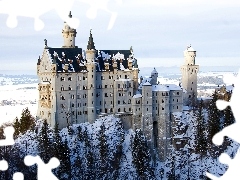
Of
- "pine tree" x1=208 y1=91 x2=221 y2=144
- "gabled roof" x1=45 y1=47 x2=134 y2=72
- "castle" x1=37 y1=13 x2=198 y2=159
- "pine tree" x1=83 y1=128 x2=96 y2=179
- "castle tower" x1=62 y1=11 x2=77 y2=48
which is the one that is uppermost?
"castle tower" x1=62 y1=11 x2=77 y2=48

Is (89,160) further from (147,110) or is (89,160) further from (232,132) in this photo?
(232,132)

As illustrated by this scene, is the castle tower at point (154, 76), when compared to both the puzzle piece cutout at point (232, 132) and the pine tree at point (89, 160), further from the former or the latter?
the puzzle piece cutout at point (232, 132)

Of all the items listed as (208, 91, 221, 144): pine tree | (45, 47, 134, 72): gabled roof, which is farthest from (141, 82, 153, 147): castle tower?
(208, 91, 221, 144): pine tree

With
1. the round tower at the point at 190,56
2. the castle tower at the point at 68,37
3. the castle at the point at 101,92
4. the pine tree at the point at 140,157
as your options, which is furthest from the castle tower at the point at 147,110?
the castle tower at the point at 68,37

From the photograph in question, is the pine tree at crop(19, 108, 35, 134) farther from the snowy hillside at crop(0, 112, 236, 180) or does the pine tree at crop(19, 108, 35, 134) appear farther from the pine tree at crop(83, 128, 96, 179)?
the pine tree at crop(83, 128, 96, 179)

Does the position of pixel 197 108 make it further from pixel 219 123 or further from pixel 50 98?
pixel 50 98

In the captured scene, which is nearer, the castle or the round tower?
the castle

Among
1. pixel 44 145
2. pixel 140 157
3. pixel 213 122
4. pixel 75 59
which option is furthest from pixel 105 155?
pixel 213 122

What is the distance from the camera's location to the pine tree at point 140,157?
3894 centimetres

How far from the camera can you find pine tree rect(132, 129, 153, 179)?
38.9m

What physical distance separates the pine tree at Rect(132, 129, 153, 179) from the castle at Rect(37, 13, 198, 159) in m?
1.86

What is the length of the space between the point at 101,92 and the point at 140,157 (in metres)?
7.38

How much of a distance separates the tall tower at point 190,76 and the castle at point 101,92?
348 centimetres

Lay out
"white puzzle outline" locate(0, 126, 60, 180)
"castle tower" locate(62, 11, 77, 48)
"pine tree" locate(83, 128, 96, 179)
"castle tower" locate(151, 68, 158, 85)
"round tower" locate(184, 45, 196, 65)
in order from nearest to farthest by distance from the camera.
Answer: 1. "white puzzle outline" locate(0, 126, 60, 180)
2. "pine tree" locate(83, 128, 96, 179)
3. "castle tower" locate(62, 11, 77, 48)
4. "castle tower" locate(151, 68, 158, 85)
5. "round tower" locate(184, 45, 196, 65)
